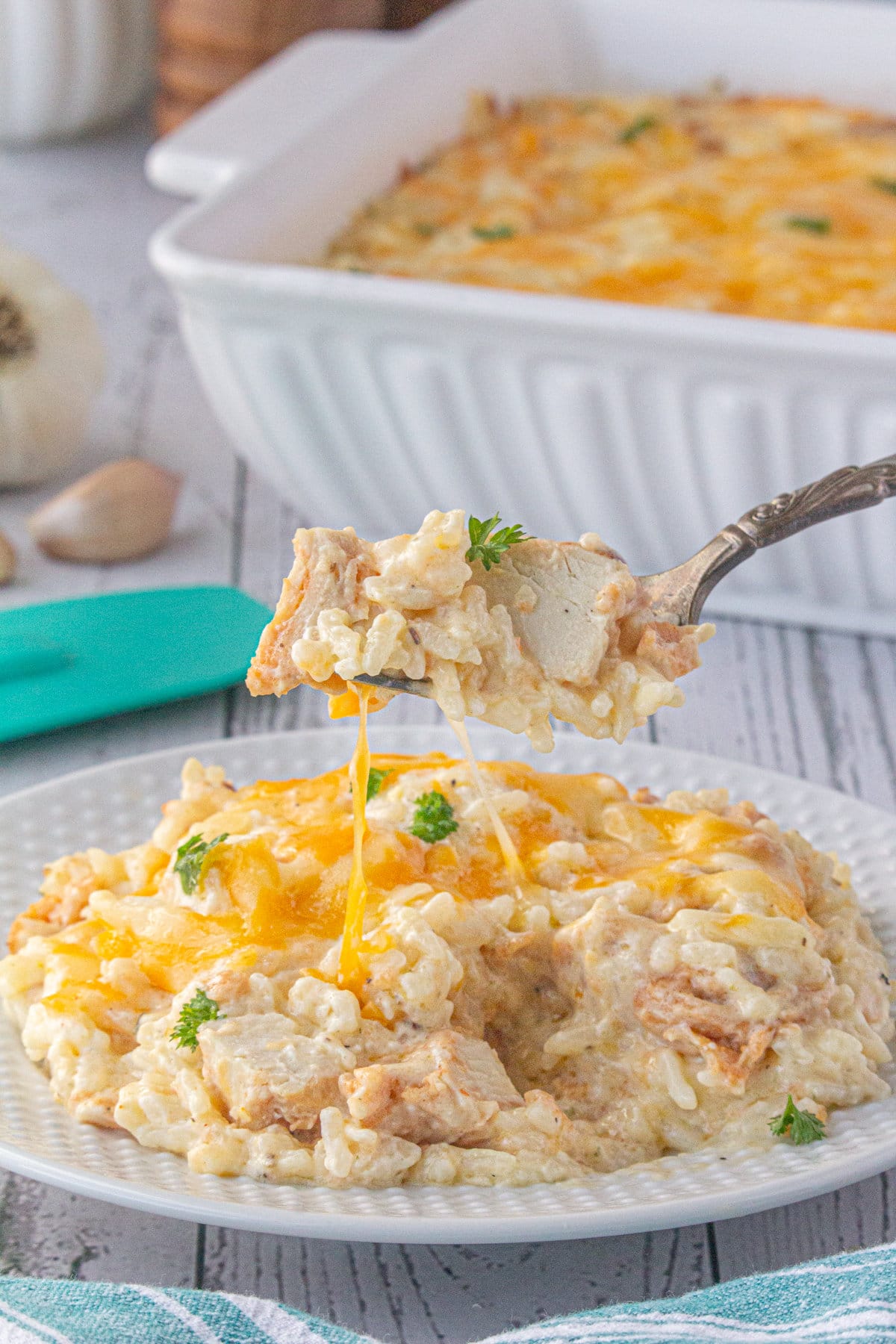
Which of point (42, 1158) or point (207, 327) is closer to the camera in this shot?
point (42, 1158)

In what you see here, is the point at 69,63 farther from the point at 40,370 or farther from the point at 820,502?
the point at 820,502

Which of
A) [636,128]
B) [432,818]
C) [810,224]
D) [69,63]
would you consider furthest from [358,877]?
[69,63]

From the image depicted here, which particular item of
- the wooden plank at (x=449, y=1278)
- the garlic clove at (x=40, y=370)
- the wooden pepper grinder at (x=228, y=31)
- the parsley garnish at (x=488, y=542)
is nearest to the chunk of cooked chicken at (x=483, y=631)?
the parsley garnish at (x=488, y=542)

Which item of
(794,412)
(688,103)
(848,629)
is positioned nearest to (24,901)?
(794,412)

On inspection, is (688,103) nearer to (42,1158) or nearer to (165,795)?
(165,795)

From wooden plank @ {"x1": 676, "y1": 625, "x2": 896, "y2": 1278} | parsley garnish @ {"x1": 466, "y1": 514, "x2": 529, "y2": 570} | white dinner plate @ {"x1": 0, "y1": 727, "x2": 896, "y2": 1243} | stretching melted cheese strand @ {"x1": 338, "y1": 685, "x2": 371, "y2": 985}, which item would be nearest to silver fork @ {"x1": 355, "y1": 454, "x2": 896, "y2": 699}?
parsley garnish @ {"x1": 466, "y1": 514, "x2": 529, "y2": 570}

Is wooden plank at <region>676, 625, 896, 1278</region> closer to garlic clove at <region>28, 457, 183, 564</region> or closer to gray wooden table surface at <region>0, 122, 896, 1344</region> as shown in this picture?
gray wooden table surface at <region>0, 122, 896, 1344</region>
